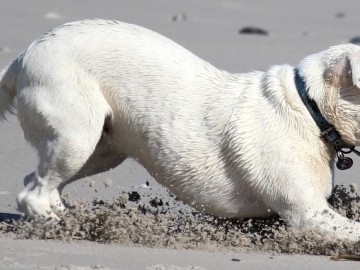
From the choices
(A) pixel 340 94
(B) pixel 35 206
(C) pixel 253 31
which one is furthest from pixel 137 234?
(C) pixel 253 31

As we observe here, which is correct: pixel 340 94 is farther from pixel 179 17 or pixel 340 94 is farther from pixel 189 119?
pixel 179 17

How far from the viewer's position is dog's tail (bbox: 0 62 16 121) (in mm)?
5387

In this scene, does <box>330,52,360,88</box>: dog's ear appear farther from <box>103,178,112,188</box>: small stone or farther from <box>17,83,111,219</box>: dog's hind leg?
<box>103,178,112,188</box>: small stone

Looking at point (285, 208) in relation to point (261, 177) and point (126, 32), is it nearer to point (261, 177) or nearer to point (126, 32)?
point (261, 177)

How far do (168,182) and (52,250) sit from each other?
3.01 ft

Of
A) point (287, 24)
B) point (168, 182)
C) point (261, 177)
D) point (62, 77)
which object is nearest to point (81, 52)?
point (62, 77)

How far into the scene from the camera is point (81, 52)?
5.18 m

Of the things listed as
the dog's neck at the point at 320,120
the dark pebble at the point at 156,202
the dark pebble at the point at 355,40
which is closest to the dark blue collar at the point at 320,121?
the dog's neck at the point at 320,120

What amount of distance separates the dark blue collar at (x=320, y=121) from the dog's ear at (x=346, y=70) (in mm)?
167

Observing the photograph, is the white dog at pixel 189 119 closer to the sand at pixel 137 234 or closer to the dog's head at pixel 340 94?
the dog's head at pixel 340 94

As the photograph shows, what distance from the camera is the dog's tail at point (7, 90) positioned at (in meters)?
5.39

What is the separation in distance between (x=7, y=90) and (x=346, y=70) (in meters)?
1.99

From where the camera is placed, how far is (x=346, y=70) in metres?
4.96

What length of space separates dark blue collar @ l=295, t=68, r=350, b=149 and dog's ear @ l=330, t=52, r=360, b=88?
0.17 metres
